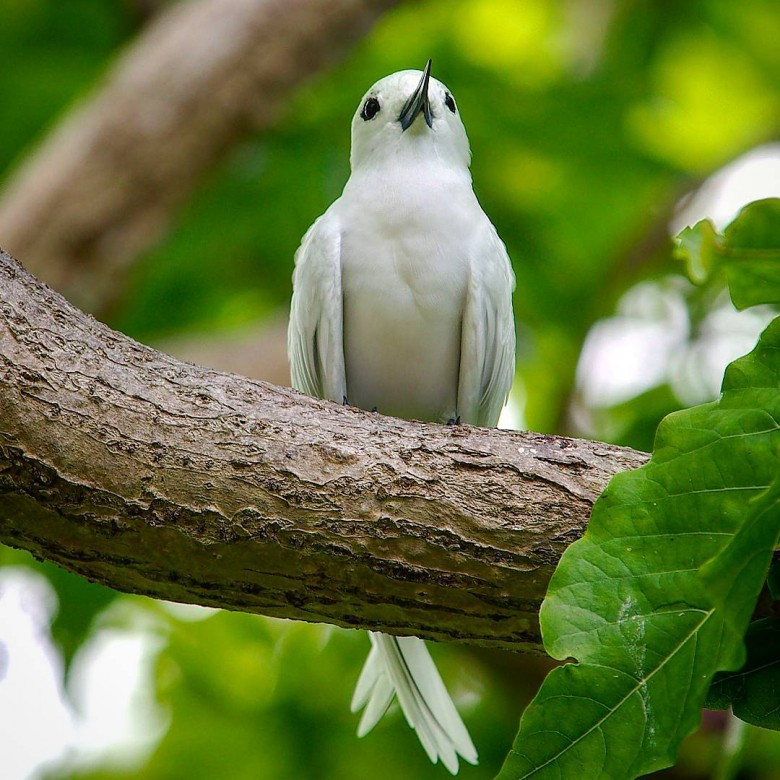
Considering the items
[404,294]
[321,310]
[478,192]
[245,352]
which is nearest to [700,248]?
[404,294]

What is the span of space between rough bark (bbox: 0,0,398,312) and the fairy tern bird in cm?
199

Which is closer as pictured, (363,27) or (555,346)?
(363,27)

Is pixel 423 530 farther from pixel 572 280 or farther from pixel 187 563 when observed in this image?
pixel 572 280

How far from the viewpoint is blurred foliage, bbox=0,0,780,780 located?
20.3 ft

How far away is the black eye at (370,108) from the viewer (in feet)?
15.4

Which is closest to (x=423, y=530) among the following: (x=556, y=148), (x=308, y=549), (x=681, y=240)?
(x=308, y=549)

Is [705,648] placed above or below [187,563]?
below

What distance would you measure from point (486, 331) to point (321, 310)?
2.03 ft

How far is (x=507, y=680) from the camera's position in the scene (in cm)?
561

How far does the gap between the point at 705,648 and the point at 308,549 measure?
1002mm

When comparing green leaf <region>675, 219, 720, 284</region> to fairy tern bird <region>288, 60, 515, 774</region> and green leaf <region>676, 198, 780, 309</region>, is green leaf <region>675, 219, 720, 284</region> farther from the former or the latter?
fairy tern bird <region>288, 60, 515, 774</region>

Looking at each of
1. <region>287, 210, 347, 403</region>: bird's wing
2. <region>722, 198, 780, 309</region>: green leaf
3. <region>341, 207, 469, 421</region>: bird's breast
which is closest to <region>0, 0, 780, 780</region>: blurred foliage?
<region>341, 207, 469, 421</region>: bird's breast

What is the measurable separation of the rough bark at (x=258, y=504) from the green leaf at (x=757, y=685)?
1.60 ft

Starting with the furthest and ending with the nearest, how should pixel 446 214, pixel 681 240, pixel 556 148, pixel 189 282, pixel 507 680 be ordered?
pixel 189 282 → pixel 556 148 → pixel 507 680 → pixel 446 214 → pixel 681 240
